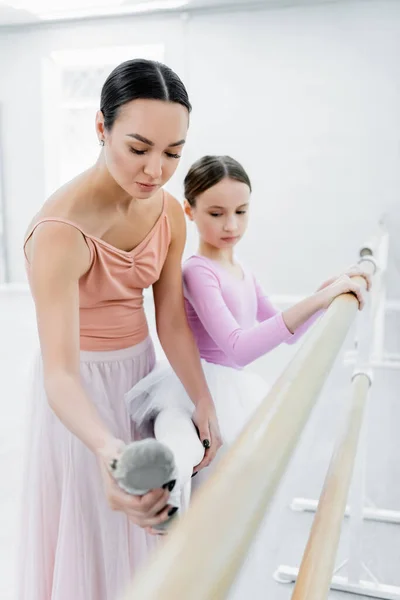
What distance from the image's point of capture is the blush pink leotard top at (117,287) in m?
1.03

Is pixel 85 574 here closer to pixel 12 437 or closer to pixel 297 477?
pixel 297 477

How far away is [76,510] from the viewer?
1.09 meters

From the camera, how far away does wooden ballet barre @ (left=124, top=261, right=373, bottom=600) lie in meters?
0.26

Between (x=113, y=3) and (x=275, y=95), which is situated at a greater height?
(x=113, y=3)

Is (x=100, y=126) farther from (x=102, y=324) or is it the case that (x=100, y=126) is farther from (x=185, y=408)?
(x=185, y=408)

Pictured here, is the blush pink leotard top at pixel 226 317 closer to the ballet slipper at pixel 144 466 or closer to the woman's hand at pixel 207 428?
the woman's hand at pixel 207 428

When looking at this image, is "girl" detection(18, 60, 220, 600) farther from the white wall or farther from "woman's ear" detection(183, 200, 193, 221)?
the white wall

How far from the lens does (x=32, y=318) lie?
5.28 m

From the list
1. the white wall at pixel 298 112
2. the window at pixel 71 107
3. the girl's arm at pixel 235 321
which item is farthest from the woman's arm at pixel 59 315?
the window at pixel 71 107

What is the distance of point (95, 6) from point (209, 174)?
5.20 metres

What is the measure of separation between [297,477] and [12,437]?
1264mm

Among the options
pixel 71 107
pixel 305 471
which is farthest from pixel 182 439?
pixel 71 107

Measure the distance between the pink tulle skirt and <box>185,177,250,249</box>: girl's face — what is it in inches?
12.7

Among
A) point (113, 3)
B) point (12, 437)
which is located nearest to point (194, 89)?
point (113, 3)
